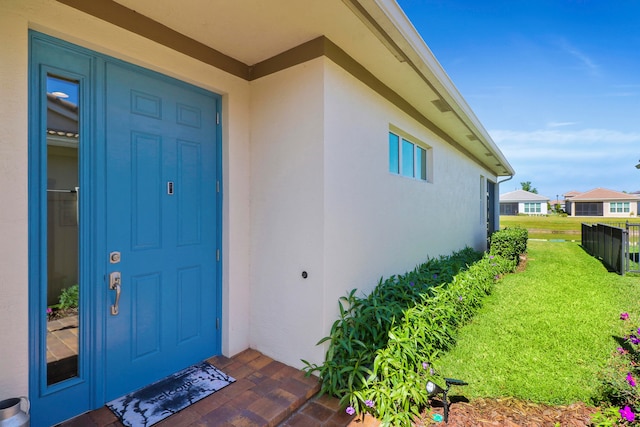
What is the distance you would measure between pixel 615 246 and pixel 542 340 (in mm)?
6838

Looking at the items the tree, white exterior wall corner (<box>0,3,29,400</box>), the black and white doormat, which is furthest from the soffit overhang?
the tree

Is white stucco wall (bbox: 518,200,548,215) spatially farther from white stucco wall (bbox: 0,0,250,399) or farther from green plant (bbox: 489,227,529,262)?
white stucco wall (bbox: 0,0,250,399)

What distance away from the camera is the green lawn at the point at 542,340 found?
273cm

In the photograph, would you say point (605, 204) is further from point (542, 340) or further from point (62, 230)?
point (62, 230)

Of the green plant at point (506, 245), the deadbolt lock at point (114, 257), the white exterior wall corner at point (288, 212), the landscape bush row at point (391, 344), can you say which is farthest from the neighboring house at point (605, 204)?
the deadbolt lock at point (114, 257)

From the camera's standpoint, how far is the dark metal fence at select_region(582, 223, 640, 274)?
7344 mm

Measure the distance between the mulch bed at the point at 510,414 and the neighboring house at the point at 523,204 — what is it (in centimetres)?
5702

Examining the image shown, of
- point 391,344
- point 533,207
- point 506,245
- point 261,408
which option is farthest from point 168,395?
point 533,207

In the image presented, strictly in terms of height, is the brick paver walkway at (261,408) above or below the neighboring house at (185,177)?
below

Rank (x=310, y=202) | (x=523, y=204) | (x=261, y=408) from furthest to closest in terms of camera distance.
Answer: (x=523, y=204) < (x=310, y=202) < (x=261, y=408)

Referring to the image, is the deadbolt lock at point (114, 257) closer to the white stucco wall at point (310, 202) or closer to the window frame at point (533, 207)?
the white stucco wall at point (310, 202)

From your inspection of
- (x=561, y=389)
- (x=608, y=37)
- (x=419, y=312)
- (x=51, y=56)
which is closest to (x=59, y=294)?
(x=51, y=56)

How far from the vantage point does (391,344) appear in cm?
277

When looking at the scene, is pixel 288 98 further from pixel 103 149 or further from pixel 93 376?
pixel 93 376
